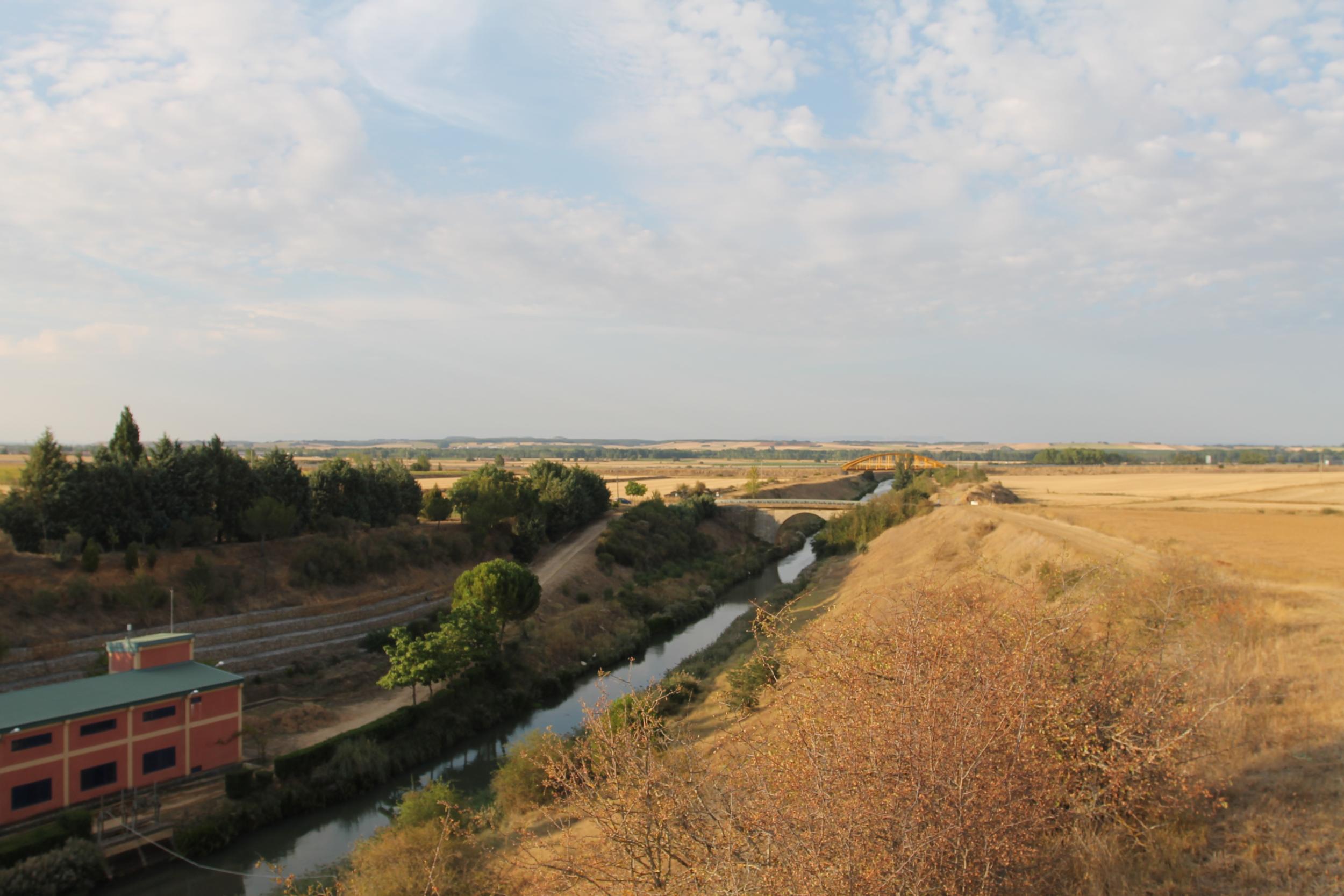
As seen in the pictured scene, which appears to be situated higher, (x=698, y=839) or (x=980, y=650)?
(x=980, y=650)

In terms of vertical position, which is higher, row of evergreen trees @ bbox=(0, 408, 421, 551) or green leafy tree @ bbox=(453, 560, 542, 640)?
row of evergreen trees @ bbox=(0, 408, 421, 551)

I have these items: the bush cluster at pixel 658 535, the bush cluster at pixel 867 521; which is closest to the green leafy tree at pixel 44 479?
the bush cluster at pixel 658 535

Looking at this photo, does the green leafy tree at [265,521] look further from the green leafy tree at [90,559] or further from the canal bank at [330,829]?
the canal bank at [330,829]

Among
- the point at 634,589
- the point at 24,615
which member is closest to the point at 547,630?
the point at 634,589

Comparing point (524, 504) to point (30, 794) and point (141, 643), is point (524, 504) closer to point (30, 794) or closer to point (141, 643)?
point (141, 643)

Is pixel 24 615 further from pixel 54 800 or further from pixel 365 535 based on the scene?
pixel 365 535

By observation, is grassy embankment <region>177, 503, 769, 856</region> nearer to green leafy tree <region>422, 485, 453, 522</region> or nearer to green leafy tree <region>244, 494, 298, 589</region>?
green leafy tree <region>422, 485, 453, 522</region>

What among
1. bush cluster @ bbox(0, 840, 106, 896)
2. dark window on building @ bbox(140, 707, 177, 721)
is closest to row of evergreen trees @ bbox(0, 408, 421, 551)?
dark window on building @ bbox(140, 707, 177, 721)
